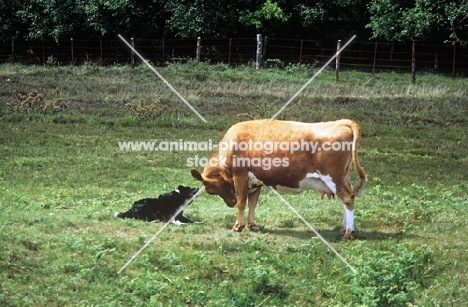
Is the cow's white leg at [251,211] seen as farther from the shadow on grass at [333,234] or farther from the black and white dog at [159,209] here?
the black and white dog at [159,209]

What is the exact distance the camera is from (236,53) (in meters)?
36.9

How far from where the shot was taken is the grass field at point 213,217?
10.3 m

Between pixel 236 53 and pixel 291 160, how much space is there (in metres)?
25.1

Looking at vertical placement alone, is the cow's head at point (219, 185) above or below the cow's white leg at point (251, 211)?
above

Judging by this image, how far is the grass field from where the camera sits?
10.3m

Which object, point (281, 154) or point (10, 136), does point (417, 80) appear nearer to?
point (10, 136)

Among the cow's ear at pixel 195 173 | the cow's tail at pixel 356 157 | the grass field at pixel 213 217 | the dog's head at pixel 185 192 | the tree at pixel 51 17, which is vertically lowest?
the grass field at pixel 213 217

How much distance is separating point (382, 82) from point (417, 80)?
159 centimetres

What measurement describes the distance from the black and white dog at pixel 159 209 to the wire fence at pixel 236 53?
20.6 metres

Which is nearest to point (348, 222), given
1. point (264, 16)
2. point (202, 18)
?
point (202, 18)

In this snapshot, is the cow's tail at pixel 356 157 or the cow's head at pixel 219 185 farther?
the cow's head at pixel 219 185

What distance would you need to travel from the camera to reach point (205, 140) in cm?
2047

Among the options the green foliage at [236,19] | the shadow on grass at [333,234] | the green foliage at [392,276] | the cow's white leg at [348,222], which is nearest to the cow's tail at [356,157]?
the cow's white leg at [348,222]

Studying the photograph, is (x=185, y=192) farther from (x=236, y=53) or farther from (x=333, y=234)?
(x=236, y=53)
